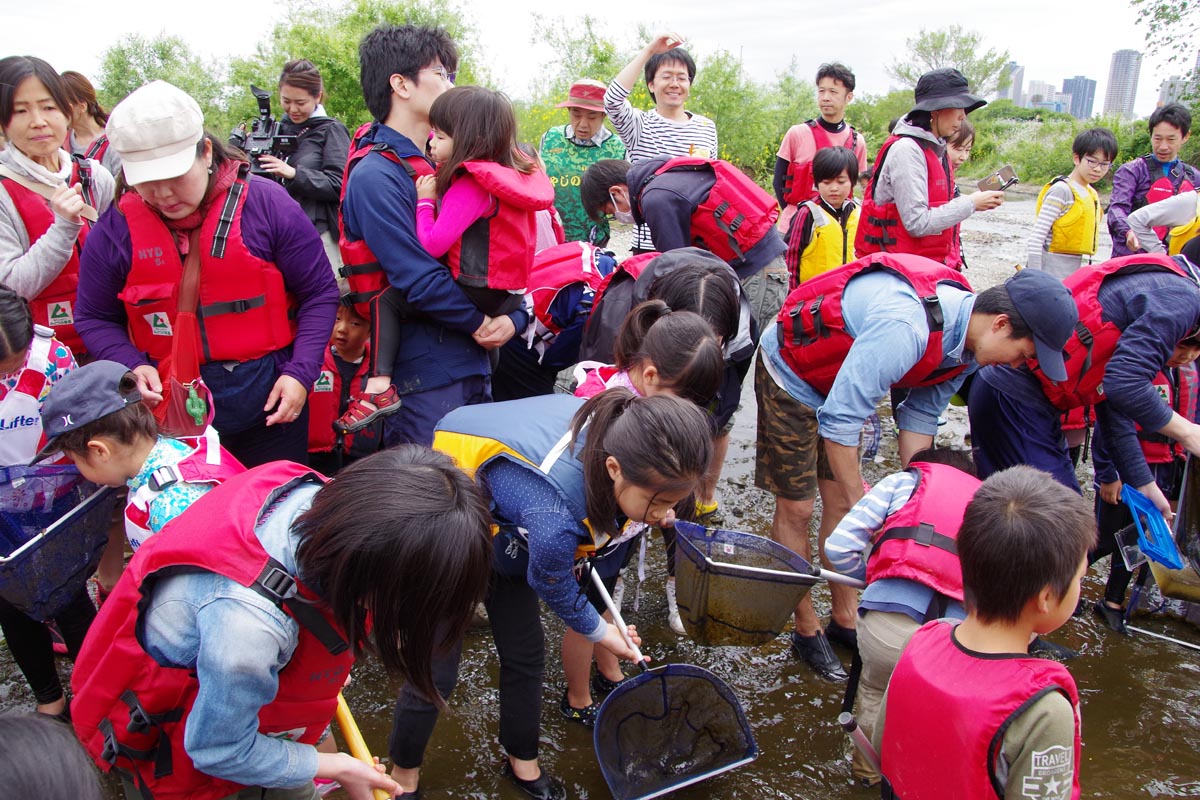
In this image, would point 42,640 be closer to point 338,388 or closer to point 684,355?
point 338,388

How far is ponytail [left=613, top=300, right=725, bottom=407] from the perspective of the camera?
2445 millimetres

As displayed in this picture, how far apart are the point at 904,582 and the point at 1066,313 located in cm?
115

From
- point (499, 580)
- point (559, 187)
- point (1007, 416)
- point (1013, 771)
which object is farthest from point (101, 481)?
point (559, 187)

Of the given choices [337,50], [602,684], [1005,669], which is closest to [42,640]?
[602,684]

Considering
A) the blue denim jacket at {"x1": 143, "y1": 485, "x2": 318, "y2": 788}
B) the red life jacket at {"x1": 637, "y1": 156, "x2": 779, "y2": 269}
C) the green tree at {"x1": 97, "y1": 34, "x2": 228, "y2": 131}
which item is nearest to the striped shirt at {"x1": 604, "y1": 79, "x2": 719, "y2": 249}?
the red life jacket at {"x1": 637, "y1": 156, "x2": 779, "y2": 269}

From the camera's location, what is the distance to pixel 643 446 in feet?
6.18

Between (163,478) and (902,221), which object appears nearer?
(163,478)

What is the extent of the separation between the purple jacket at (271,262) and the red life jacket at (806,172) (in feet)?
14.4

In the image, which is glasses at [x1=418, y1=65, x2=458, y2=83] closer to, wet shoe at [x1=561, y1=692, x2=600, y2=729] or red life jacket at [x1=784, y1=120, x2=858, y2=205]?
wet shoe at [x1=561, y1=692, x2=600, y2=729]

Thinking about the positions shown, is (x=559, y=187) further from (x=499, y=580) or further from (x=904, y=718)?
(x=904, y=718)

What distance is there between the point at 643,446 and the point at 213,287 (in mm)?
1627

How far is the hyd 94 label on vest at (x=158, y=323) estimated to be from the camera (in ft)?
8.85

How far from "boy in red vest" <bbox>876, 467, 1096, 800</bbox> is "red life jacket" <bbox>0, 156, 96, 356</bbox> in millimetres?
2969

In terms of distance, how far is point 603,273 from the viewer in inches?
137
